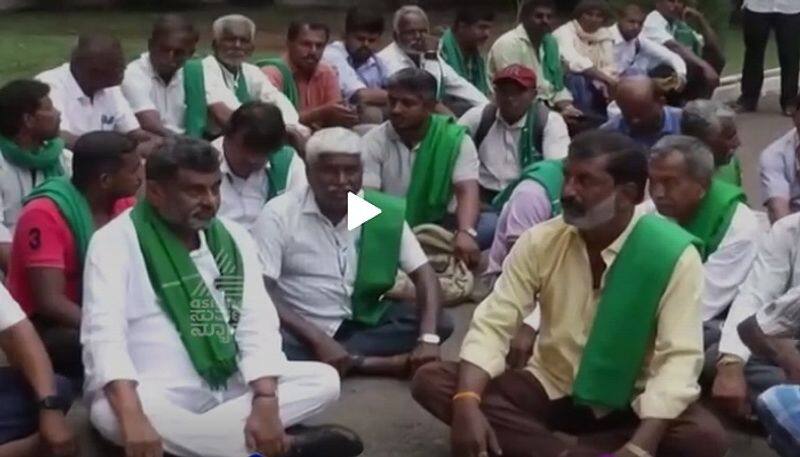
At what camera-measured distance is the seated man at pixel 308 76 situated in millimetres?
8211

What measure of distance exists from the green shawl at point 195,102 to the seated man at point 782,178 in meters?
2.89

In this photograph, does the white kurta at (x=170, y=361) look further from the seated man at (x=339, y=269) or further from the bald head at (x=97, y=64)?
the bald head at (x=97, y=64)

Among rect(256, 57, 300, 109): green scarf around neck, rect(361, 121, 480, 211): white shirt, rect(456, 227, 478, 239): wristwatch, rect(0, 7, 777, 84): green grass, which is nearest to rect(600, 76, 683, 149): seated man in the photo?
rect(361, 121, 480, 211): white shirt

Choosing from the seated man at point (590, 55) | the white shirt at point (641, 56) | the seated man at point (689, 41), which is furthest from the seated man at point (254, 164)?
the seated man at point (689, 41)

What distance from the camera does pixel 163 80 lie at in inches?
314

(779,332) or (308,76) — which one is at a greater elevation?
(308,76)

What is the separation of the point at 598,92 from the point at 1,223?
5021mm

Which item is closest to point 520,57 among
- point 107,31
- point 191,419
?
point 191,419

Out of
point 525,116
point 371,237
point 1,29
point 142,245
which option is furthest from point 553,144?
point 1,29

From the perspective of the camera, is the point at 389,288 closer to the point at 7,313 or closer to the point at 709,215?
the point at 709,215

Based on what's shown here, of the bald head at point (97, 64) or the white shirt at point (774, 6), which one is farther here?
the white shirt at point (774, 6)

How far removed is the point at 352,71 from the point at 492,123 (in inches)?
65.6

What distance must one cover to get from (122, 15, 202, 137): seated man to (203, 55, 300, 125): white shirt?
138mm

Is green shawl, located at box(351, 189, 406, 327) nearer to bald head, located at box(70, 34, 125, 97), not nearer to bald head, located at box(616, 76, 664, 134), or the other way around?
bald head, located at box(616, 76, 664, 134)
